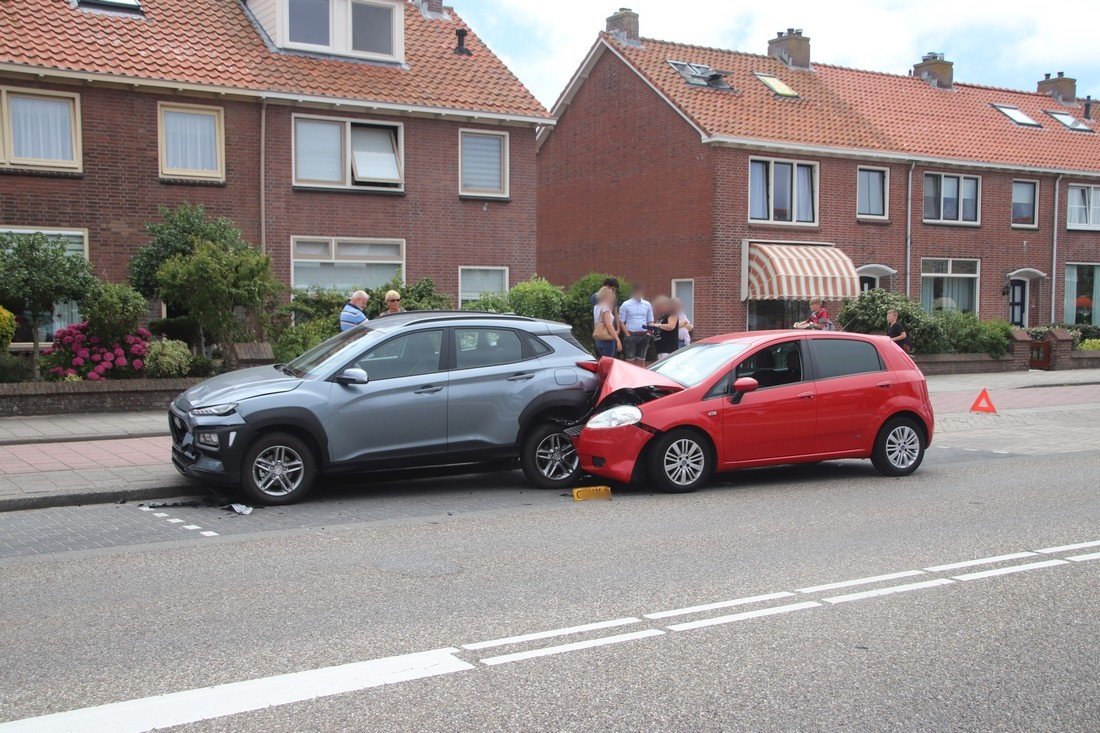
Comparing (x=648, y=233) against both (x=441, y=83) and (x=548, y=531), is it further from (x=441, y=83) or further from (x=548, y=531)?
(x=548, y=531)

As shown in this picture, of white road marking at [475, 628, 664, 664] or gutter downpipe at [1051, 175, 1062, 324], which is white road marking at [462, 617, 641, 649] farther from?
gutter downpipe at [1051, 175, 1062, 324]

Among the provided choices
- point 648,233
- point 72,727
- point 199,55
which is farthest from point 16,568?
point 648,233

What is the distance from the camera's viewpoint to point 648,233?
1162 inches

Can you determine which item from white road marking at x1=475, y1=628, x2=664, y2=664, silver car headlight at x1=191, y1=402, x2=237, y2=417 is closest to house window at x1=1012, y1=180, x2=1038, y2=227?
silver car headlight at x1=191, y1=402, x2=237, y2=417

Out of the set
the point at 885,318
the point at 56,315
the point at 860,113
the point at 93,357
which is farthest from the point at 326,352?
the point at 860,113

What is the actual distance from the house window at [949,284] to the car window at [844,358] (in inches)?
801

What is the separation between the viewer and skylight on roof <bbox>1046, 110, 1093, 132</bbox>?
1426 inches

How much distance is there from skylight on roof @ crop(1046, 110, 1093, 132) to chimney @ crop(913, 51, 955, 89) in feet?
14.5

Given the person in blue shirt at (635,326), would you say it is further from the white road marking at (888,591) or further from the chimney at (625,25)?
the chimney at (625,25)

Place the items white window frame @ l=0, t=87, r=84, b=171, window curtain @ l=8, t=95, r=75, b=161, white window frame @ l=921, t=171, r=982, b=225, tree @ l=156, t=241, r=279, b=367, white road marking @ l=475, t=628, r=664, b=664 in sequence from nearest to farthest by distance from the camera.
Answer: white road marking @ l=475, t=628, r=664, b=664, tree @ l=156, t=241, r=279, b=367, white window frame @ l=0, t=87, r=84, b=171, window curtain @ l=8, t=95, r=75, b=161, white window frame @ l=921, t=171, r=982, b=225

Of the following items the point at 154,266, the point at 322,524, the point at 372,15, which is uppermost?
the point at 372,15

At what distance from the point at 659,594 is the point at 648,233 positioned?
77.8 feet

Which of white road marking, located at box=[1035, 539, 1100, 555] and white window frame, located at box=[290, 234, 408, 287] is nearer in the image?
white road marking, located at box=[1035, 539, 1100, 555]

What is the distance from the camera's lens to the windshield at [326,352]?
33.3ft
